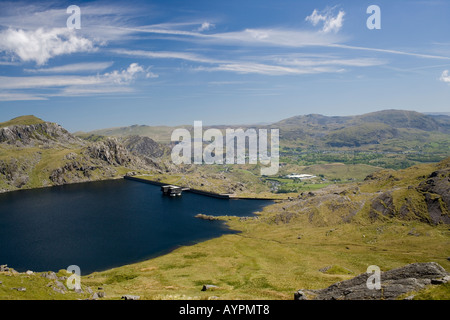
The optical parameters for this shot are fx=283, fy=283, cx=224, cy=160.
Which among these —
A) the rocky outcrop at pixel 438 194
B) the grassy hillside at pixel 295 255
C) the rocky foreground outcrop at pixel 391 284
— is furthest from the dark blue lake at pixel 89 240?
the rocky outcrop at pixel 438 194

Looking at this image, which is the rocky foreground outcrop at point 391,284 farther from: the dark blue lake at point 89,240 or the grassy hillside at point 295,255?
the dark blue lake at point 89,240

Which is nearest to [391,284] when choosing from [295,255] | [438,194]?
[295,255]

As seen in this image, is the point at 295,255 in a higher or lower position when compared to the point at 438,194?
lower

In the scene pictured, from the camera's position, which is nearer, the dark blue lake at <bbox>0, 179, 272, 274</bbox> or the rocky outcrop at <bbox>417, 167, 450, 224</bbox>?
the dark blue lake at <bbox>0, 179, 272, 274</bbox>

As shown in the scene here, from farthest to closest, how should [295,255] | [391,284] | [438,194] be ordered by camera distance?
[438,194], [295,255], [391,284]

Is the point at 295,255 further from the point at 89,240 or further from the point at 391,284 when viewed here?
the point at 89,240

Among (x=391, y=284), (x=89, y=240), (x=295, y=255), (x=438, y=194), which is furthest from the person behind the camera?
(x=89, y=240)

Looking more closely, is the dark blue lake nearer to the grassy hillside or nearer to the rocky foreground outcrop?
the grassy hillside

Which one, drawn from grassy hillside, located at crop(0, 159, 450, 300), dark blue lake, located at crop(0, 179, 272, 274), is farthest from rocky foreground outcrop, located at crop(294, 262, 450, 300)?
dark blue lake, located at crop(0, 179, 272, 274)
